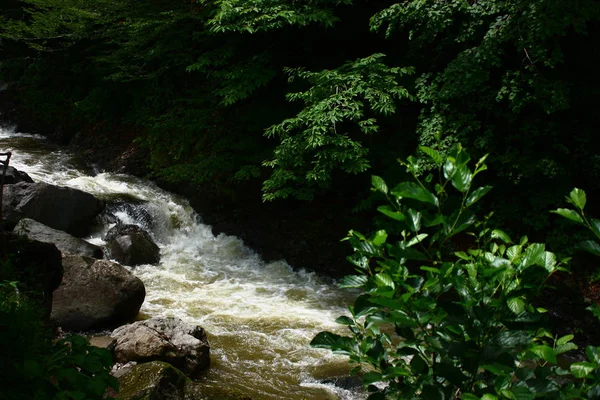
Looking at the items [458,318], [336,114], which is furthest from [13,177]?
[458,318]

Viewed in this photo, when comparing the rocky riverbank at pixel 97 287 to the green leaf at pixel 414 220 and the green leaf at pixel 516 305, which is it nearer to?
the green leaf at pixel 414 220

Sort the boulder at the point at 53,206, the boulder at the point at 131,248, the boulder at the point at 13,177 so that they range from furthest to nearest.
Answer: the boulder at the point at 13,177 < the boulder at the point at 131,248 < the boulder at the point at 53,206

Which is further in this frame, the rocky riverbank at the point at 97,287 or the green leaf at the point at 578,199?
the rocky riverbank at the point at 97,287

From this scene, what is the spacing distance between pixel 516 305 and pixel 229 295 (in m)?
6.39

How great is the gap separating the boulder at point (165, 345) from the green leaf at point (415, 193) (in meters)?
4.25

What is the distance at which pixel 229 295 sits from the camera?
24.0ft

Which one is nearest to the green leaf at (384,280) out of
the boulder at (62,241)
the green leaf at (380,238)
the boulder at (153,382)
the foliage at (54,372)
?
the green leaf at (380,238)

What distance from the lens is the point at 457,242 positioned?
7.66 m

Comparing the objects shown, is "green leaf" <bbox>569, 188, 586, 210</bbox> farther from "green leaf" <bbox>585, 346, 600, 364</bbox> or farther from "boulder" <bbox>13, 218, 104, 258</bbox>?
"boulder" <bbox>13, 218, 104, 258</bbox>

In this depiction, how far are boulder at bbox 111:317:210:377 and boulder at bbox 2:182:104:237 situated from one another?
3.52 metres

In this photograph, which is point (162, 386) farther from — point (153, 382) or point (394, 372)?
point (394, 372)

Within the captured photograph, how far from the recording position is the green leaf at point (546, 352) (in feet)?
3.67

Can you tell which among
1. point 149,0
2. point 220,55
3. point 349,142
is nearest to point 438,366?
point 349,142

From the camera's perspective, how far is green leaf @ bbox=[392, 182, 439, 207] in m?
1.24
